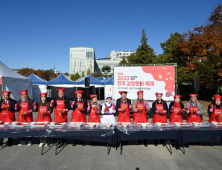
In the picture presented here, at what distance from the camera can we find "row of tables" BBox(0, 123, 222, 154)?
3.90m

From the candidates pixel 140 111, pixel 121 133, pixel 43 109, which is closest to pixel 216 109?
pixel 140 111

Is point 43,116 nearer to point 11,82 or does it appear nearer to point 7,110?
point 7,110

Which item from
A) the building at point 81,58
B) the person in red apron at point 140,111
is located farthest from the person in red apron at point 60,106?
the building at point 81,58

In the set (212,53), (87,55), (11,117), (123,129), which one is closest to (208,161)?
(123,129)

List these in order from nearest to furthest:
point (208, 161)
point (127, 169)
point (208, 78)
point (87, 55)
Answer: point (127, 169) → point (208, 161) → point (208, 78) → point (87, 55)

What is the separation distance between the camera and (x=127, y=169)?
353 centimetres

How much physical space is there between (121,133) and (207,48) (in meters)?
12.7

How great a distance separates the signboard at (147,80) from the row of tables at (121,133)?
24.8 ft

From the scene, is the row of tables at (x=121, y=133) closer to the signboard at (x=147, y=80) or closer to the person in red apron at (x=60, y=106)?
the person in red apron at (x=60, y=106)

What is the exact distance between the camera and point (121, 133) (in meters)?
3.95

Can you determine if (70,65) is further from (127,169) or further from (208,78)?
(127,169)

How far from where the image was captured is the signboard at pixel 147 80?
1151cm

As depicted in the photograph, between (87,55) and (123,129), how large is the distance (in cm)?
7476

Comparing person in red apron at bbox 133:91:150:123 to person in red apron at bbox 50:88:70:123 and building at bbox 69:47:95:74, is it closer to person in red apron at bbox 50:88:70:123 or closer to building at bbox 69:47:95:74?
person in red apron at bbox 50:88:70:123
